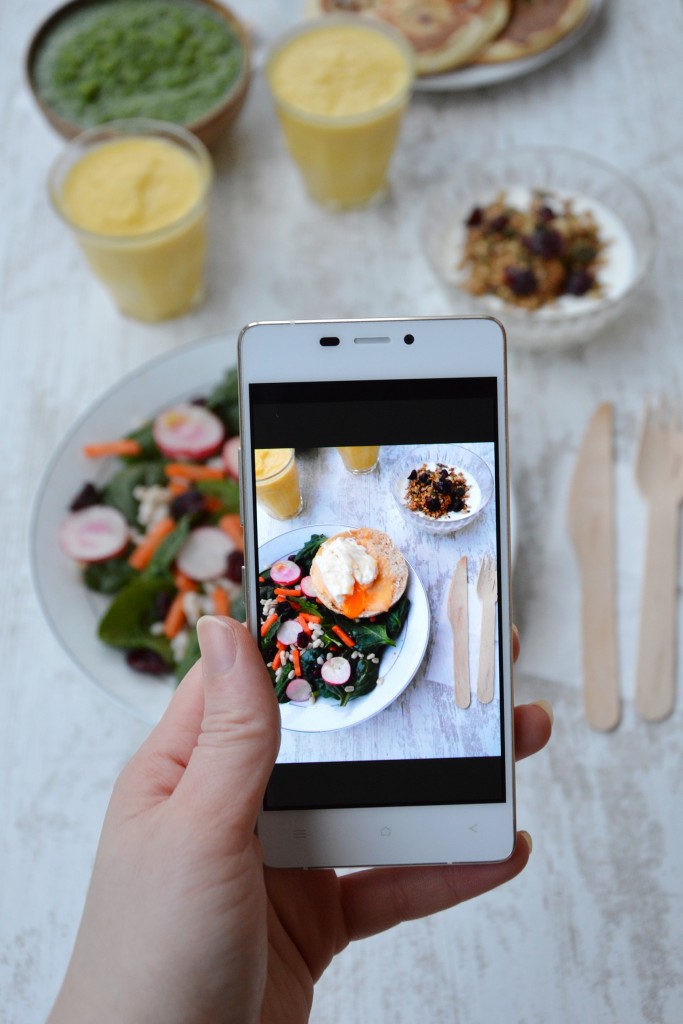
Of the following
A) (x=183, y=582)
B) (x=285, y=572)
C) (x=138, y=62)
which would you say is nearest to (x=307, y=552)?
(x=285, y=572)

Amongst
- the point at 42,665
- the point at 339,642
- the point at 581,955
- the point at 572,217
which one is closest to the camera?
the point at 339,642

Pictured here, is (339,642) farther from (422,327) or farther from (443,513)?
(422,327)

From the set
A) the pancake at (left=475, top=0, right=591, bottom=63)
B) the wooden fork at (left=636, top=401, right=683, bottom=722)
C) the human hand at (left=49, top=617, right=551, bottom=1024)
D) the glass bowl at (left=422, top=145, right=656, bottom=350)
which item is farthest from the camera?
the pancake at (left=475, top=0, right=591, bottom=63)

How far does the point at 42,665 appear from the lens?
1.08 meters

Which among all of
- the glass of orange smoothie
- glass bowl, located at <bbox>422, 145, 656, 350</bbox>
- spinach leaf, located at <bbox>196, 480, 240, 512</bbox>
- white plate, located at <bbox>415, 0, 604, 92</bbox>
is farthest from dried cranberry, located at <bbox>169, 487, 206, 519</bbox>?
white plate, located at <bbox>415, 0, 604, 92</bbox>

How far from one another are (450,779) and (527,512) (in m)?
0.48

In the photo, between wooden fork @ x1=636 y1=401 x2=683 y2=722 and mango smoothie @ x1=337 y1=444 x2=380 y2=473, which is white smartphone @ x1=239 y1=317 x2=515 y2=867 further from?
wooden fork @ x1=636 y1=401 x2=683 y2=722

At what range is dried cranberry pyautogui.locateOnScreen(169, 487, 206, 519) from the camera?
3.53 feet

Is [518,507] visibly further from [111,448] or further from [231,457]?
[111,448]

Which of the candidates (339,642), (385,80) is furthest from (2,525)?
(385,80)

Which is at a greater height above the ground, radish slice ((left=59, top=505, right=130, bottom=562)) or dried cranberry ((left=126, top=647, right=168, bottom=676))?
radish slice ((left=59, top=505, right=130, bottom=562))

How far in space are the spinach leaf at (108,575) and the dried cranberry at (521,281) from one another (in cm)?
62

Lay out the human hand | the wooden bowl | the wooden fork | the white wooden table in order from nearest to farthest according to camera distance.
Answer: the human hand < the white wooden table < the wooden fork < the wooden bowl

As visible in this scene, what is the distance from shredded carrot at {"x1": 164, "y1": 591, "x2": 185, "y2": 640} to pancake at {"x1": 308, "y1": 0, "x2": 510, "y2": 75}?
908 millimetres
